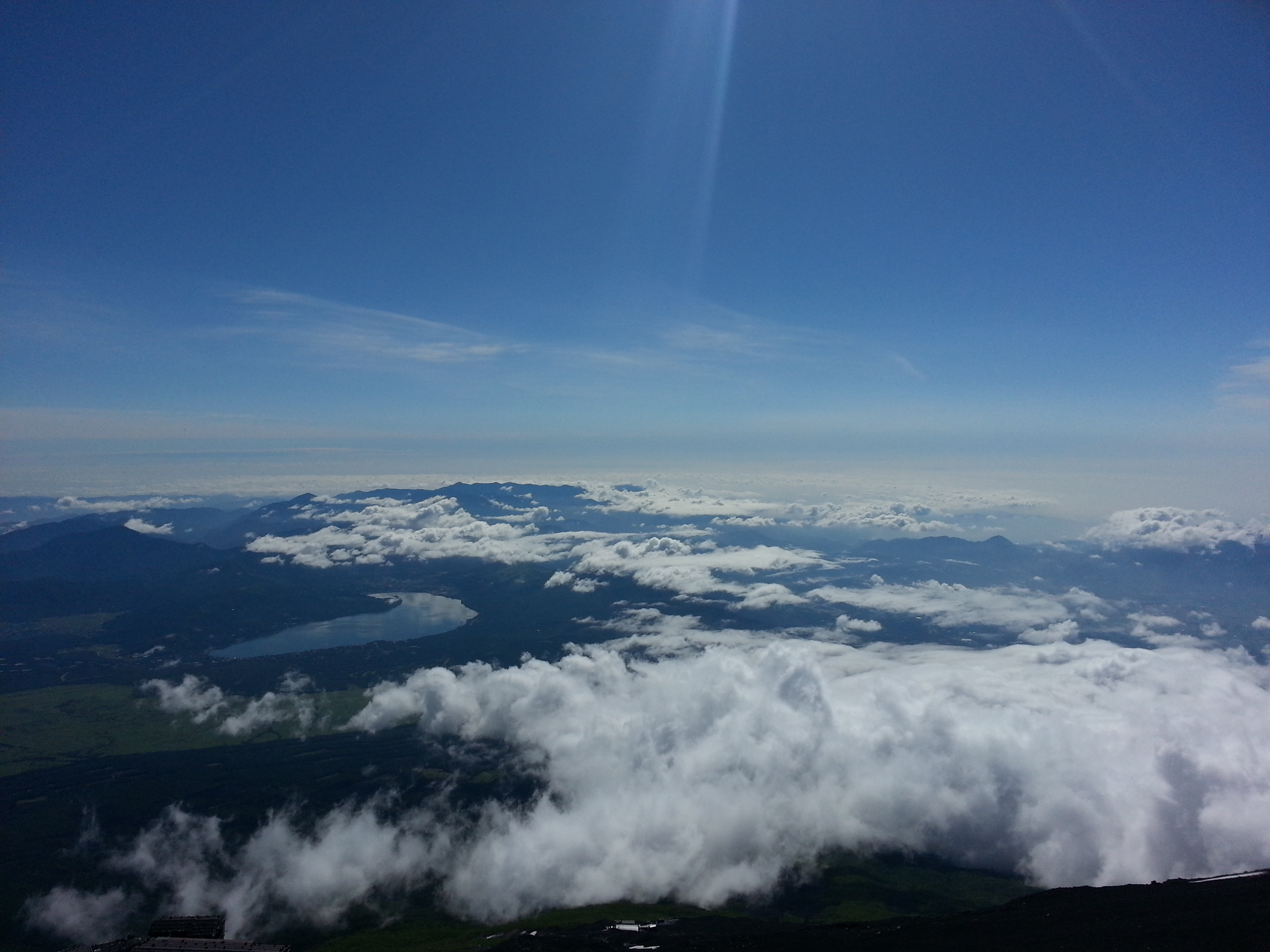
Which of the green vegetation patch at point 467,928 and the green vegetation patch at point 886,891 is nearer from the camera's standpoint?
the green vegetation patch at point 467,928

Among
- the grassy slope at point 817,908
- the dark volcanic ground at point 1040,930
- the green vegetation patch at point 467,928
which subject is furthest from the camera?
the grassy slope at point 817,908

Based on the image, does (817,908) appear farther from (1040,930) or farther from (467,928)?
(467,928)

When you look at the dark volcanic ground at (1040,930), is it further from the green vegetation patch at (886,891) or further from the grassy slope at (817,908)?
the green vegetation patch at (886,891)

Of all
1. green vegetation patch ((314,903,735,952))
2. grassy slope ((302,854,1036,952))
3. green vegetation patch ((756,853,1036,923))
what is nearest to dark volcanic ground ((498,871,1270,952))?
green vegetation patch ((314,903,735,952))

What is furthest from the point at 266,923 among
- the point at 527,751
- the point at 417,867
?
the point at 527,751

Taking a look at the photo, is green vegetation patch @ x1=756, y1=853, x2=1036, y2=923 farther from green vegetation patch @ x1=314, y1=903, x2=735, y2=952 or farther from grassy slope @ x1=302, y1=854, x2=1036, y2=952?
green vegetation patch @ x1=314, y1=903, x2=735, y2=952

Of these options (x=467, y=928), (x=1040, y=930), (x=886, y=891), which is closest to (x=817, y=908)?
(x=886, y=891)

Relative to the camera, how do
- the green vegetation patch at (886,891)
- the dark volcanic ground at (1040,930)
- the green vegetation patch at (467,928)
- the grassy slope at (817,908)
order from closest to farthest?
the dark volcanic ground at (1040,930) → the green vegetation patch at (467,928) → the grassy slope at (817,908) → the green vegetation patch at (886,891)

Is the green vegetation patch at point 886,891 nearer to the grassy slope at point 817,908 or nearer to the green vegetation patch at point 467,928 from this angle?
the grassy slope at point 817,908

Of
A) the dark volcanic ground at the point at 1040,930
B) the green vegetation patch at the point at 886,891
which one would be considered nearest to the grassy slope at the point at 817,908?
the green vegetation patch at the point at 886,891

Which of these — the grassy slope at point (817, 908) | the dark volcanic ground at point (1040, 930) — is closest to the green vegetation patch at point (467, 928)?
the grassy slope at point (817, 908)

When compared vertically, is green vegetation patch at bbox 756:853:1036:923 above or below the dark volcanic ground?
below

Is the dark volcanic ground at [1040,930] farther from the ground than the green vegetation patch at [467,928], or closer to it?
farther from the ground
